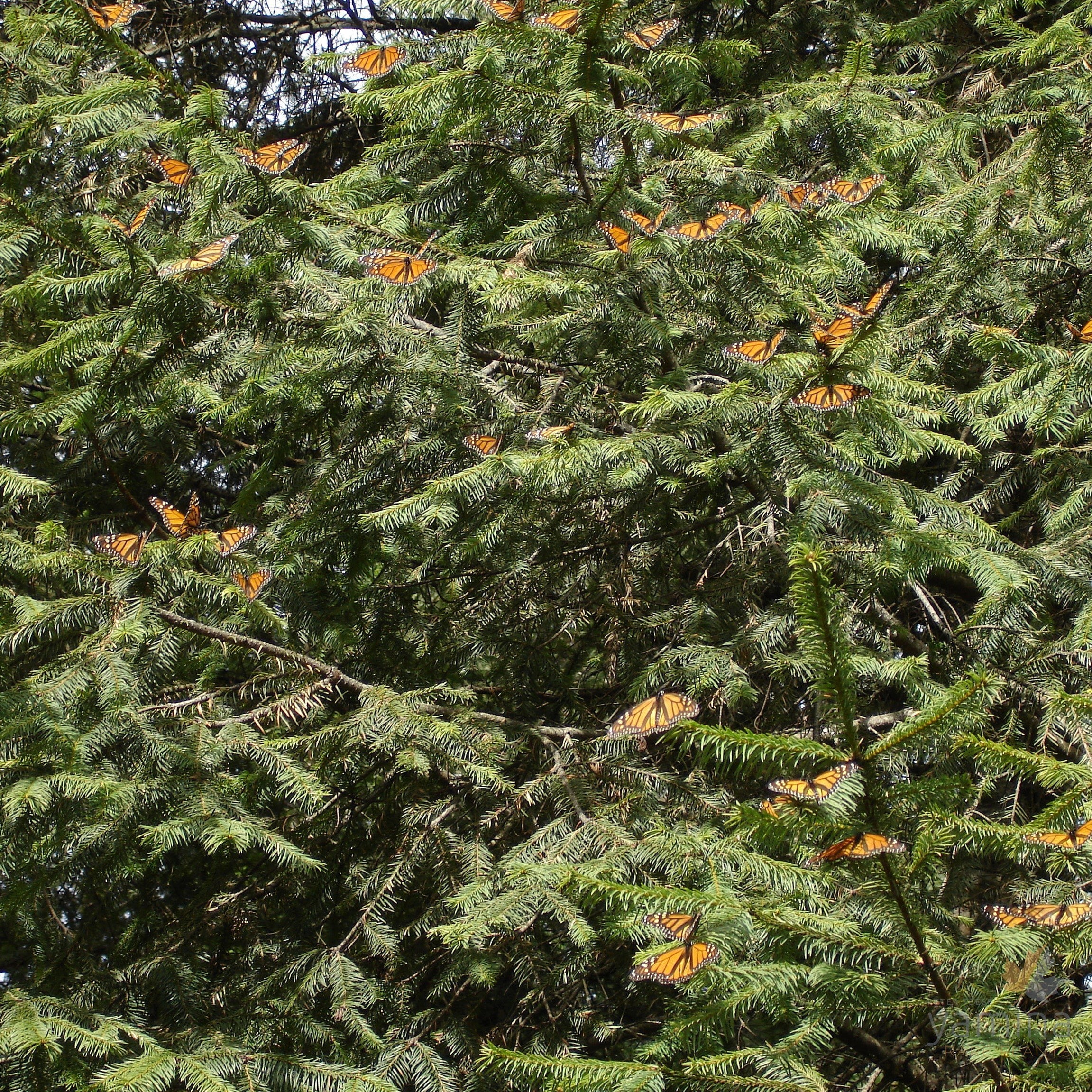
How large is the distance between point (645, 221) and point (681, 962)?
1724 mm

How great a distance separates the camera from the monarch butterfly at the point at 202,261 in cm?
244

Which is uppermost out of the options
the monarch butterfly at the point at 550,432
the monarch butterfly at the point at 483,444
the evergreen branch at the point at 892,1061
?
the monarch butterfly at the point at 483,444

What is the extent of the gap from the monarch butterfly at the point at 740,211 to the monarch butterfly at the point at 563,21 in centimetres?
59

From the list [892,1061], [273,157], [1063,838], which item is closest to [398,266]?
[273,157]

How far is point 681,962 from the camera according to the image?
5.04 ft

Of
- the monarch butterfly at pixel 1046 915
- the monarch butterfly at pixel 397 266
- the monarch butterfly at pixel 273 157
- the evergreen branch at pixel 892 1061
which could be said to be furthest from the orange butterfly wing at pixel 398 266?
the evergreen branch at pixel 892 1061

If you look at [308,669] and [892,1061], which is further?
[308,669]

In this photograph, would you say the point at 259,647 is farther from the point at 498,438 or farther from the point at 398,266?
the point at 398,266

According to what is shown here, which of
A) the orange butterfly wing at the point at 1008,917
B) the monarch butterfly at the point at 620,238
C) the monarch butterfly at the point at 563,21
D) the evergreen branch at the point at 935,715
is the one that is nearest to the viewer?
the evergreen branch at the point at 935,715

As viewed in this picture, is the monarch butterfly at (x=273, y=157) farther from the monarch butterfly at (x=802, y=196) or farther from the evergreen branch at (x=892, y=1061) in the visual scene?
the evergreen branch at (x=892, y=1061)

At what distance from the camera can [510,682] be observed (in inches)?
135

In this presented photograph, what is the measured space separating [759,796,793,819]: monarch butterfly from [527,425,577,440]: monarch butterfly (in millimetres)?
1236

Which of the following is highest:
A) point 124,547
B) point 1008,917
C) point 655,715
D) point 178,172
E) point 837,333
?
point 178,172

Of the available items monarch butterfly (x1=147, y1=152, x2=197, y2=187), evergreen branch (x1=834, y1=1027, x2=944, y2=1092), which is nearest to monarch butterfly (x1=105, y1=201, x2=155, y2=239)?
monarch butterfly (x1=147, y1=152, x2=197, y2=187)
